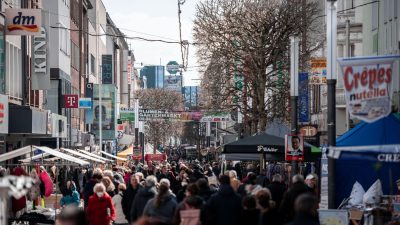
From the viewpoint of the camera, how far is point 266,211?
14.7 metres

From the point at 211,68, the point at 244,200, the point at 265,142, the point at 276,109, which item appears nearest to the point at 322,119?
the point at 276,109

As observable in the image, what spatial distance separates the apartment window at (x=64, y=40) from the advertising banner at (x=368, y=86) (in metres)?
46.9

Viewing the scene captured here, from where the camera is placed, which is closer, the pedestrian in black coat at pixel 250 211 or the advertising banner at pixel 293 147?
the pedestrian in black coat at pixel 250 211

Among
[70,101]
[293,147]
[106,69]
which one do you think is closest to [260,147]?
[293,147]

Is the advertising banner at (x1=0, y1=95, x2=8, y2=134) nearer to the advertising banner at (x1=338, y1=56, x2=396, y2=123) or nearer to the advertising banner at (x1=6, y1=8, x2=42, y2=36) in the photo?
the advertising banner at (x1=6, y1=8, x2=42, y2=36)

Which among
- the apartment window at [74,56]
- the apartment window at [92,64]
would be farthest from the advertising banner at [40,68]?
the apartment window at [92,64]

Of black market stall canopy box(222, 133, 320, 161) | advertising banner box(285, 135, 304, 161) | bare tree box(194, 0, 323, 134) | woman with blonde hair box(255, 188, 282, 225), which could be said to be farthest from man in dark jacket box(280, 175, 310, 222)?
bare tree box(194, 0, 323, 134)

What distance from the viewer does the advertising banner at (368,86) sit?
45.1 ft

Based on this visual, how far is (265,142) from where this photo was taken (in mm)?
29625

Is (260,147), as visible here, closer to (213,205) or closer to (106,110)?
(213,205)

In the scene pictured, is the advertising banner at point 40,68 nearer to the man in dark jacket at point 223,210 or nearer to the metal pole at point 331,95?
the metal pole at point 331,95

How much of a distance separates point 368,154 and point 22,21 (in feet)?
84.4

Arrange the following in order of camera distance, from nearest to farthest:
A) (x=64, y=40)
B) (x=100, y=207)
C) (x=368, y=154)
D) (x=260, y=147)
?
(x=368, y=154) < (x=100, y=207) < (x=260, y=147) < (x=64, y=40)

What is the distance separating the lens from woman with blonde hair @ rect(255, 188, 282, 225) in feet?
47.8
